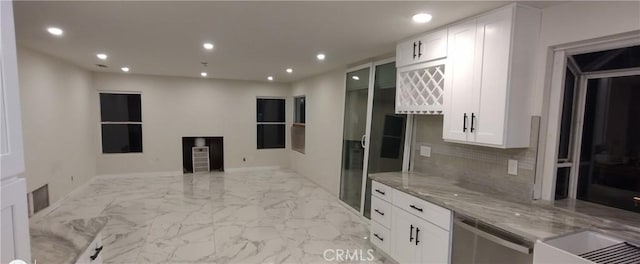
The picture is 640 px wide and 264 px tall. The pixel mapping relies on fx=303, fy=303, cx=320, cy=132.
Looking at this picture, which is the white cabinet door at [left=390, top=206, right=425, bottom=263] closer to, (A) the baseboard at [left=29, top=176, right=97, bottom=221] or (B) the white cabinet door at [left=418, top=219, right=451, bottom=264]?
(B) the white cabinet door at [left=418, top=219, right=451, bottom=264]

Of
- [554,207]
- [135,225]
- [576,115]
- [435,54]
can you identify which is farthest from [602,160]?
[135,225]

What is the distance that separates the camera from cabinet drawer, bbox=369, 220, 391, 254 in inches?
116

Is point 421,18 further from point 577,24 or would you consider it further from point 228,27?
point 228,27

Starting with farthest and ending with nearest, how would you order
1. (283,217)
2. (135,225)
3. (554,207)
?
(283,217) < (135,225) < (554,207)

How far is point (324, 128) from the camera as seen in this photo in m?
5.88

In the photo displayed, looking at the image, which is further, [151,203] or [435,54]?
[151,203]

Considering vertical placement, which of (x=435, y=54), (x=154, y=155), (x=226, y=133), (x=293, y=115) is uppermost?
(x=435, y=54)

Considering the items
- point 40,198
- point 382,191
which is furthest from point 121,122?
point 382,191

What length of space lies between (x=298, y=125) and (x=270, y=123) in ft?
2.67

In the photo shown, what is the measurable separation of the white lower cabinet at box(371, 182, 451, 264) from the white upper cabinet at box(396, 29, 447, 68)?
1.27 metres

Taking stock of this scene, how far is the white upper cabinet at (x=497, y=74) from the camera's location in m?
2.17

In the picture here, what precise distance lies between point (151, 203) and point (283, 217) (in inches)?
88.7

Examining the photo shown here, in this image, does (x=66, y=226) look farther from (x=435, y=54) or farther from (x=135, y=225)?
(x=435, y=54)

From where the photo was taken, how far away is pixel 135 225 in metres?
3.93
